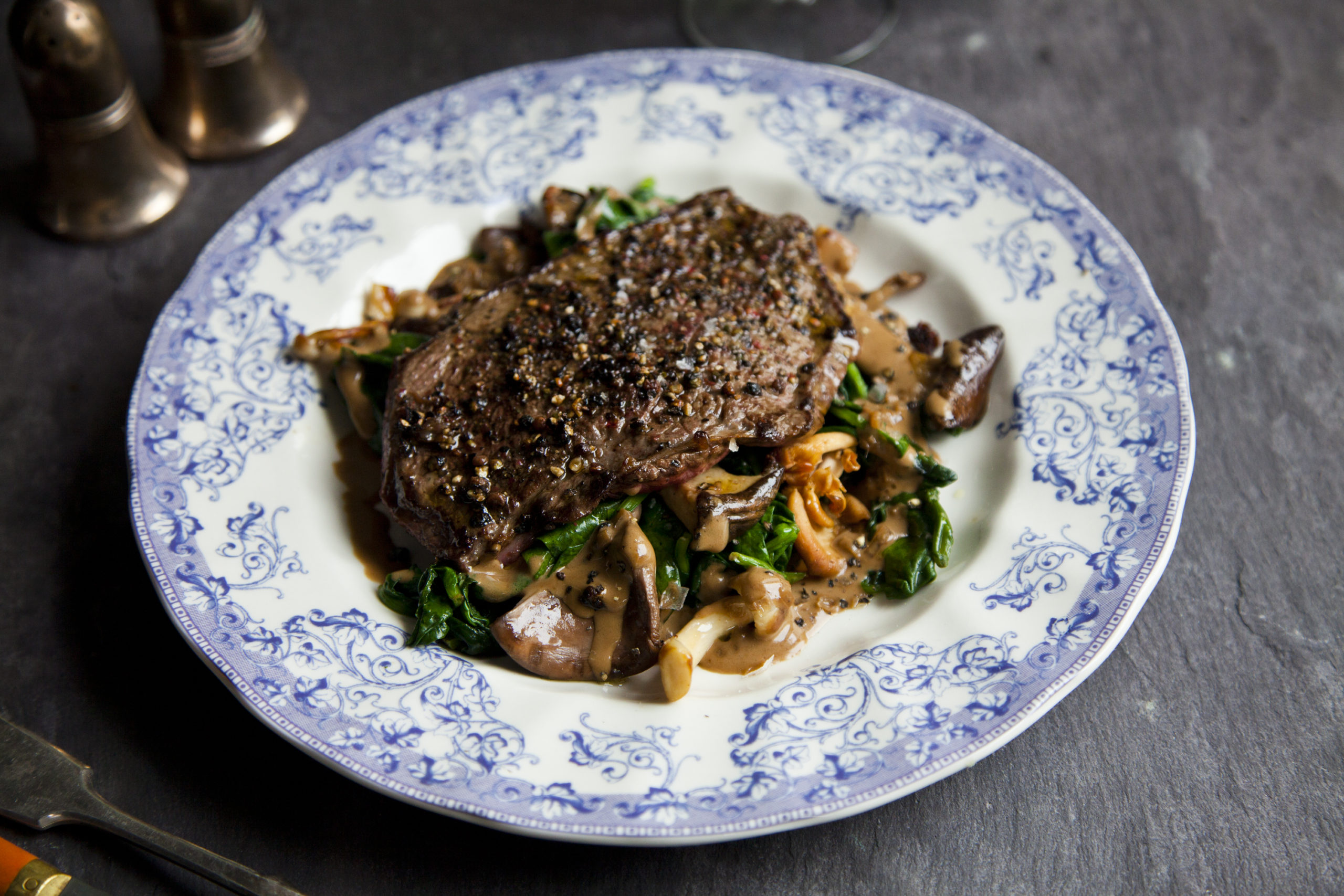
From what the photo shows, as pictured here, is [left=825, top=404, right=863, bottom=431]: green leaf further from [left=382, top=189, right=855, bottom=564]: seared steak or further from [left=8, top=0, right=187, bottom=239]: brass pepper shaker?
[left=8, top=0, right=187, bottom=239]: brass pepper shaker

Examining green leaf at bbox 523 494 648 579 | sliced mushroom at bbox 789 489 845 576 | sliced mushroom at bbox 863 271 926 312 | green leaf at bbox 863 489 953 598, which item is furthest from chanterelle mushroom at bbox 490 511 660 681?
sliced mushroom at bbox 863 271 926 312

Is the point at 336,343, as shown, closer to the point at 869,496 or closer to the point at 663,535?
the point at 663,535

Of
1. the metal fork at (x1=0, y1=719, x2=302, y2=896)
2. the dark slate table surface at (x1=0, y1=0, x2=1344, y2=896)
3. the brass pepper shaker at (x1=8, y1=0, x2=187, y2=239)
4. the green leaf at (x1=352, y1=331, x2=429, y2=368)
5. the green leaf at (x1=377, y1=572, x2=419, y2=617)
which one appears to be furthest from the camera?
the brass pepper shaker at (x1=8, y1=0, x2=187, y2=239)

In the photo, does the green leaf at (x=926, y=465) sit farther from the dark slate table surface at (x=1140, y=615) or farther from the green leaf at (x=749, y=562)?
the dark slate table surface at (x=1140, y=615)

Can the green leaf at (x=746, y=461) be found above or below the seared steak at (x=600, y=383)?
below

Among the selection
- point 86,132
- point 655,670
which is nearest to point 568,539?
point 655,670

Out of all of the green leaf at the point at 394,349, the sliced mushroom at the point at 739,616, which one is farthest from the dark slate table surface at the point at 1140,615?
the green leaf at the point at 394,349

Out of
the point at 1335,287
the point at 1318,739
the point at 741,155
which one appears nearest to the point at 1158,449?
the point at 1318,739
